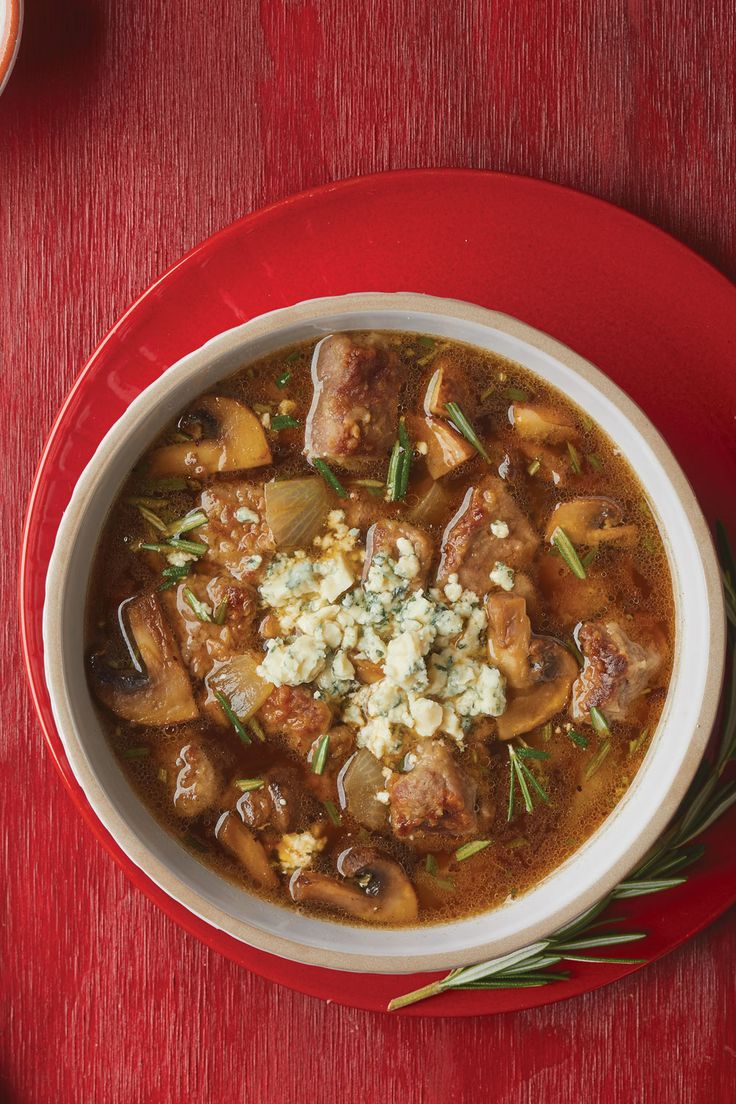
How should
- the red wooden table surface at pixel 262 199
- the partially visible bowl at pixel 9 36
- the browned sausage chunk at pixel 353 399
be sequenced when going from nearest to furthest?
the browned sausage chunk at pixel 353 399 < the partially visible bowl at pixel 9 36 < the red wooden table surface at pixel 262 199

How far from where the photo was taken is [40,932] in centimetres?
373

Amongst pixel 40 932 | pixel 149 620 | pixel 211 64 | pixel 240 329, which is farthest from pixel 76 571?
pixel 211 64

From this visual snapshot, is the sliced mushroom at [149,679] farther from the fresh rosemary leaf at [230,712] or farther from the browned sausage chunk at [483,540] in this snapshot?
the browned sausage chunk at [483,540]

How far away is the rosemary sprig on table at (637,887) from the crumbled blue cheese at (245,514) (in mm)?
1096

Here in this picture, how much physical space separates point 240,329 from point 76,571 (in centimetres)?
85

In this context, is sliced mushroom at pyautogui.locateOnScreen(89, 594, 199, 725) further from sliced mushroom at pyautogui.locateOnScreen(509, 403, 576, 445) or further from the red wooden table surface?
sliced mushroom at pyautogui.locateOnScreen(509, 403, 576, 445)

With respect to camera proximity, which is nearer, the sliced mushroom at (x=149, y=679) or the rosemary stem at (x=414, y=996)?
the sliced mushroom at (x=149, y=679)

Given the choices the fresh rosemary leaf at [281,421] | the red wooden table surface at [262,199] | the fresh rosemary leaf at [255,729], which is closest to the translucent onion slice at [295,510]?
the fresh rosemary leaf at [281,421]

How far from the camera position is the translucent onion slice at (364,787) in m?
3.22

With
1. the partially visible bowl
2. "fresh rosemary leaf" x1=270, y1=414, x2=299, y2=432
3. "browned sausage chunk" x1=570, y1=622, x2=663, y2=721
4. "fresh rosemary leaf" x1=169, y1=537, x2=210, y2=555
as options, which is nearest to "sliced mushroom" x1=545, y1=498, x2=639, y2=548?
"browned sausage chunk" x1=570, y1=622, x2=663, y2=721

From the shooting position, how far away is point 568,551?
319cm

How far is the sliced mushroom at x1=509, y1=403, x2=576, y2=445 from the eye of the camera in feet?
10.4

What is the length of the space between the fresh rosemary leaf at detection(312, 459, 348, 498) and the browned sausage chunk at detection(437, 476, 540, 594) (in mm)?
354

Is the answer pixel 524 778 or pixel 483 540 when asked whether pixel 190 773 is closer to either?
pixel 524 778
